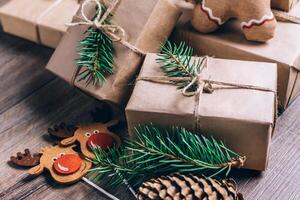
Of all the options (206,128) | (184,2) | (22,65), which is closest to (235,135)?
→ (206,128)

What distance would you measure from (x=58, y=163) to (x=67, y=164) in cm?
1

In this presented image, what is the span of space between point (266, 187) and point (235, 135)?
0.11 metres

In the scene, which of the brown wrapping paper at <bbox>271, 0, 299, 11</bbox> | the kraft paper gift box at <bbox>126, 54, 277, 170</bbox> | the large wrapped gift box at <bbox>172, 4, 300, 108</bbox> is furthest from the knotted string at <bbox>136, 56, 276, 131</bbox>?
the brown wrapping paper at <bbox>271, 0, 299, 11</bbox>

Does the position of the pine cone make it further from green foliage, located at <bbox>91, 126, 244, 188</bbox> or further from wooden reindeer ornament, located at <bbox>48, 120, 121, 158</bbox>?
wooden reindeer ornament, located at <bbox>48, 120, 121, 158</bbox>

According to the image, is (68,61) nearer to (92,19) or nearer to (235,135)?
(92,19)

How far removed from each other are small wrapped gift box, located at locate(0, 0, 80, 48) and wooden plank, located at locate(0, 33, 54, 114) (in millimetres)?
21

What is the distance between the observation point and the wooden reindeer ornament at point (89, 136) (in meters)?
0.86

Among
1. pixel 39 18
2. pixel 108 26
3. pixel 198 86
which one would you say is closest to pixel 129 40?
pixel 108 26

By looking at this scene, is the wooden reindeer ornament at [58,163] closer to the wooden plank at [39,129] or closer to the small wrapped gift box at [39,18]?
the wooden plank at [39,129]

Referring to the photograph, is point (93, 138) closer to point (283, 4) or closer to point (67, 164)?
point (67, 164)

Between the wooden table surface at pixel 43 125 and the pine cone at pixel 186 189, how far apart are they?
0.08 m

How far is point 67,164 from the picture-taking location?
833 millimetres

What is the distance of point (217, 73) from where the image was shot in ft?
2.64

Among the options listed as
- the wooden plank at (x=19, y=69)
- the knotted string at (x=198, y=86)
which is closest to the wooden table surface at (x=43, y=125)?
the wooden plank at (x=19, y=69)
